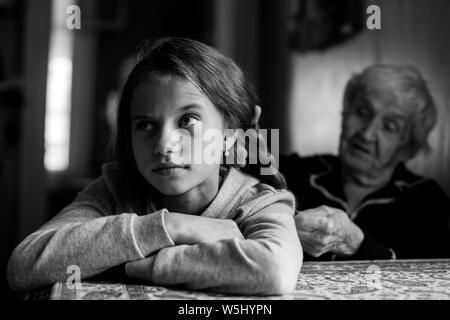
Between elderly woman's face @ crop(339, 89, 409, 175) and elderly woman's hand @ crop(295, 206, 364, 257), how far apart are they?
24 centimetres

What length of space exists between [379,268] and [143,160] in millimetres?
515

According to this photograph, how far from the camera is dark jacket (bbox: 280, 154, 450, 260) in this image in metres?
1.30

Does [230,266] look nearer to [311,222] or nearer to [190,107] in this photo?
[190,107]

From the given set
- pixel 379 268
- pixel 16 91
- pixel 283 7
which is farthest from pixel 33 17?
pixel 379 268

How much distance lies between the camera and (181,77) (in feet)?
3.06

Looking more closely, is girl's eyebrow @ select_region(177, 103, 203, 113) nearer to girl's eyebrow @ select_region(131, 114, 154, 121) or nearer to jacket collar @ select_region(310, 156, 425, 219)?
girl's eyebrow @ select_region(131, 114, 154, 121)

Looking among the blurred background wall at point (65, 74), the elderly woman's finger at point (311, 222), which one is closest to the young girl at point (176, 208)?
the elderly woman's finger at point (311, 222)

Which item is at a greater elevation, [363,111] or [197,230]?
[363,111]

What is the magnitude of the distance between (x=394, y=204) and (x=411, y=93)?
30 cm

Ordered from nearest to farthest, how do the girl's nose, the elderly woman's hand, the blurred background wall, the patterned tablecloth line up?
the patterned tablecloth
the girl's nose
the elderly woman's hand
the blurred background wall

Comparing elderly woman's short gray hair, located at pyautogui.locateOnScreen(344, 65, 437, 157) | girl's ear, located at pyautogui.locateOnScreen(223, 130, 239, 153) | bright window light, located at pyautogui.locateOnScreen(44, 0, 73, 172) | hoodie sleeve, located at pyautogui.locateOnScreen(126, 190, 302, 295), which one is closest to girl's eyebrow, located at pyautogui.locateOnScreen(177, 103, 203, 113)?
girl's ear, located at pyautogui.locateOnScreen(223, 130, 239, 153)

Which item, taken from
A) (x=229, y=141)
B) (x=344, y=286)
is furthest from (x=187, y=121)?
(x=344, y=286)

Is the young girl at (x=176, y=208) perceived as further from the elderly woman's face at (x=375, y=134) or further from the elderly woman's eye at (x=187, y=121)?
the elderly woman's face at (x=375, y=134)

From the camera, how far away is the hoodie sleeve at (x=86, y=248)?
0.81 metres
